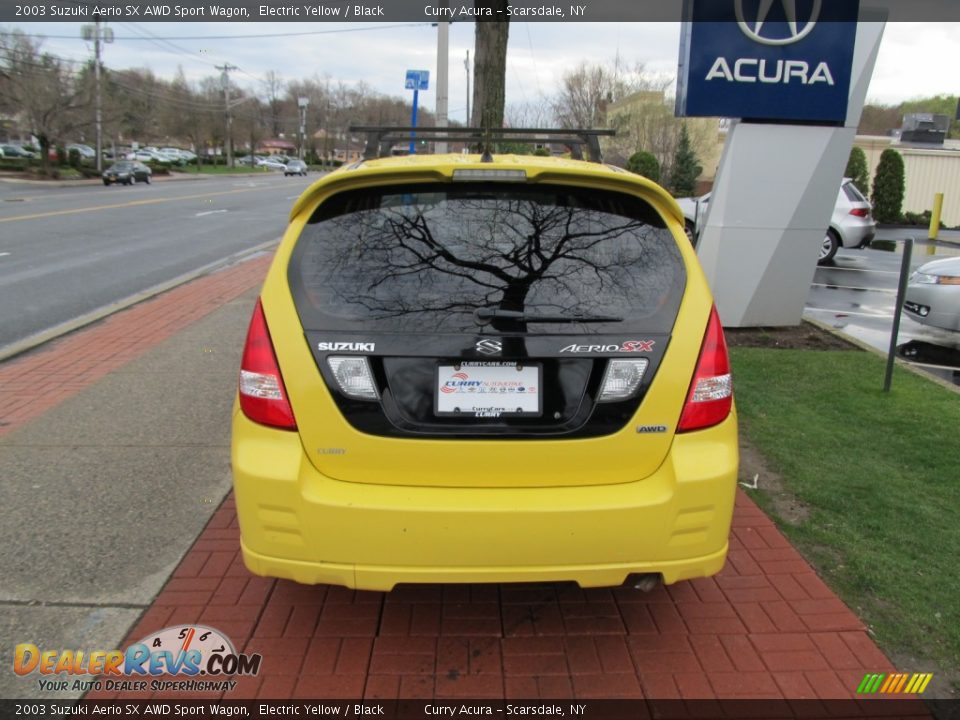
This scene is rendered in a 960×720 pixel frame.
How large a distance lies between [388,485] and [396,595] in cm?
86

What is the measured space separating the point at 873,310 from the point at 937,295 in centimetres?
257

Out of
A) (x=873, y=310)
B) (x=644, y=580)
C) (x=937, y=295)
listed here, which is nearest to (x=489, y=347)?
(x=644, y=580)

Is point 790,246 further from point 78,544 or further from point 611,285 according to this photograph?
point 78,544

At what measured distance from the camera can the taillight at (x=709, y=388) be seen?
2.61m

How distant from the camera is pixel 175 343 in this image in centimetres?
709

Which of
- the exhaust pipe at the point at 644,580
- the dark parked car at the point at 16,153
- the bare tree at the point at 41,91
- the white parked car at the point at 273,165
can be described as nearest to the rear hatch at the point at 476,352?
the exhaust pipe at the point at 644,580

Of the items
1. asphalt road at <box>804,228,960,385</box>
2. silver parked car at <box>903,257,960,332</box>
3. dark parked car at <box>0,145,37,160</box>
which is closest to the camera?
silver parked car at <box>903,257,960,332</box>

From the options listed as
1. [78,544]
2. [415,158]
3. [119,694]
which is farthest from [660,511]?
[78,544]

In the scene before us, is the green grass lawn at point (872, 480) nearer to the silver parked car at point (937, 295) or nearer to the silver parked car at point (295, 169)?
the silver parked car at point (937, 295)

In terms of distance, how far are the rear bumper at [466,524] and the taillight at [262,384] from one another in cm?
5

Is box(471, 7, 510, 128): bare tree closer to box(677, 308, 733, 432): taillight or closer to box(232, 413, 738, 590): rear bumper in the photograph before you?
box(677, 308, 733, 432): taillight

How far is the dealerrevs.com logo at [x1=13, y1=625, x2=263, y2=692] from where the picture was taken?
2.62 metres

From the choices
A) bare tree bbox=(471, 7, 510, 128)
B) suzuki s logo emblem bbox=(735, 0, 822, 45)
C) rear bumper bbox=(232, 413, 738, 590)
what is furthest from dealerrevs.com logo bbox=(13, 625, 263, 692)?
suzuki s logo emblem bbox=(735, 0, 822, 45)

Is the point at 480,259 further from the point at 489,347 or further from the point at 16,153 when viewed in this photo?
the point at 16,153
